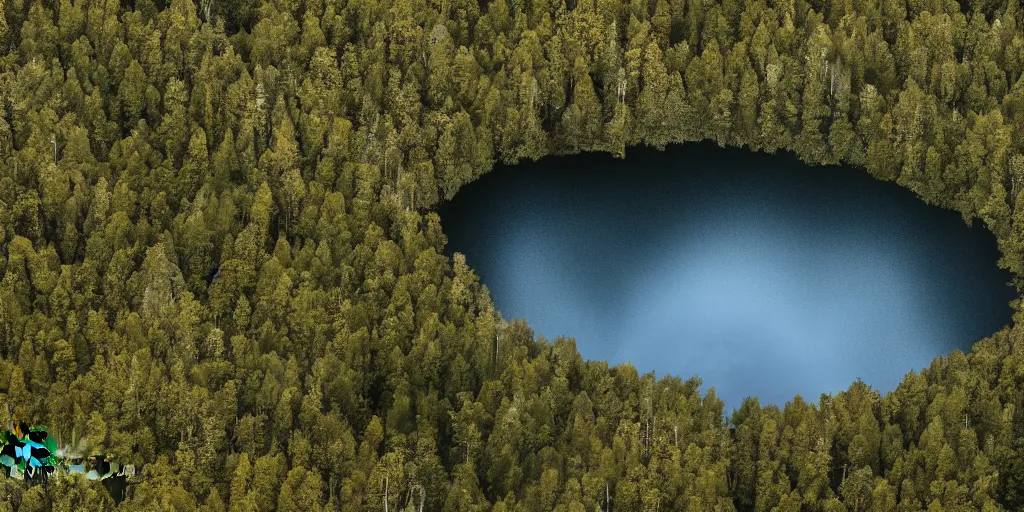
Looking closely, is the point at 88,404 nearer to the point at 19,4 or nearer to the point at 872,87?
the point at 19,4

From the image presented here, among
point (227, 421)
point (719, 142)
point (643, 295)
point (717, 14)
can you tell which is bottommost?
point (227, 421)

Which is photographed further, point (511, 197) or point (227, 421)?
point (511, 197)

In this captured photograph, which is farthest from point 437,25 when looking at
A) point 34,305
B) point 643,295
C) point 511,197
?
point 34,305

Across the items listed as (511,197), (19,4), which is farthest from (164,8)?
(511,197)

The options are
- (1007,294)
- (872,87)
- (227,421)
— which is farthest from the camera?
(872,87)

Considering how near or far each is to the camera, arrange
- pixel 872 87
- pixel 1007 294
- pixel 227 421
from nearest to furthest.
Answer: pixel 227 421 → pixel 1007 294 → pixel 872 87

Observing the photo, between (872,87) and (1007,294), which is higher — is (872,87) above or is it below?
above
